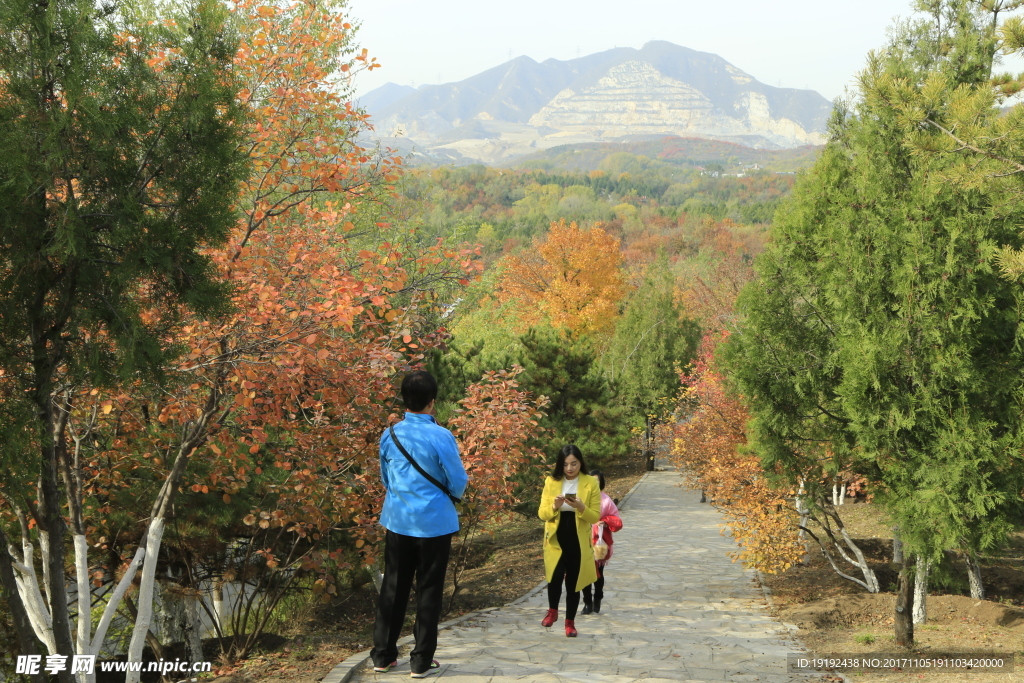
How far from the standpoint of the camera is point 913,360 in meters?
6.88

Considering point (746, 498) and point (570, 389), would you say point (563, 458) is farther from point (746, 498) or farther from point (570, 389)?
point (570, 389)

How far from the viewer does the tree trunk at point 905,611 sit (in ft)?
24.8

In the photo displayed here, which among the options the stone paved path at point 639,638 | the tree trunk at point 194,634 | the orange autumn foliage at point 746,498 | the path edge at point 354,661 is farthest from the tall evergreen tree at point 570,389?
the tree trunk at point 194,634

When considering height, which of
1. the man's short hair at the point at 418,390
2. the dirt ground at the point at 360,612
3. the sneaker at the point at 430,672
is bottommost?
the dirt ground at the point at 360,612

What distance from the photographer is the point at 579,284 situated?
105ft

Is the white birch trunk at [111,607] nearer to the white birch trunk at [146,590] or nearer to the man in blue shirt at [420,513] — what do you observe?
the white birch trunk at [146,590]

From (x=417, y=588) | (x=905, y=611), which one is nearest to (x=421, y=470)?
(x=417, y=588)

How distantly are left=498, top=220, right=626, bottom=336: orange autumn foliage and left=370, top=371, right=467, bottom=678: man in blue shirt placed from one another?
25.5m

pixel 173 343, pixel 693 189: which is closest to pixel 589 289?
pixel 173 343

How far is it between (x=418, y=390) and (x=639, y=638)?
3.91 meters

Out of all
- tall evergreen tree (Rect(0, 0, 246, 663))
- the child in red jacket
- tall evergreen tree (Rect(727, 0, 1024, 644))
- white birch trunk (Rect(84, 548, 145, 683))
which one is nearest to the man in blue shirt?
tall evergreen tree (Rect(0, 0, 246, 663))

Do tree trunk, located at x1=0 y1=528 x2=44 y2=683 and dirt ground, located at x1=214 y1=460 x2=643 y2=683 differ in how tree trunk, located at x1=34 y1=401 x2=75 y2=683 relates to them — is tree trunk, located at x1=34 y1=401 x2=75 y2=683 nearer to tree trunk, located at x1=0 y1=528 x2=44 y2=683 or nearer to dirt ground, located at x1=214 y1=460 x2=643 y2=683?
tree trunk, located at x1=0 y1=528 x2=44 y2=683

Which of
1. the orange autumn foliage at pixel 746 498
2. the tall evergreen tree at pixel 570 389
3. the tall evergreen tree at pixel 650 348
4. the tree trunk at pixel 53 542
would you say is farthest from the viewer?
the tall evergreen tree at pixel 650 348

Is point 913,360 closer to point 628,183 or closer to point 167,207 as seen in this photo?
point 167,207
